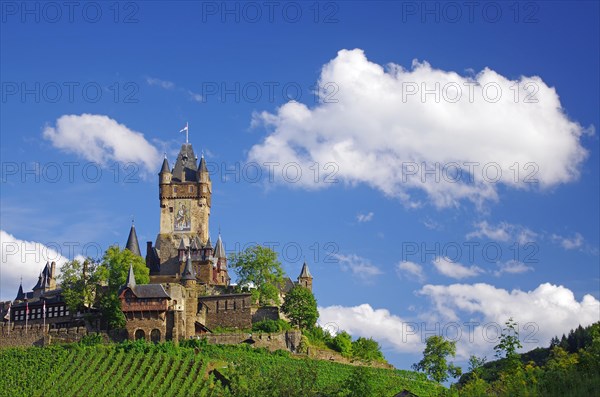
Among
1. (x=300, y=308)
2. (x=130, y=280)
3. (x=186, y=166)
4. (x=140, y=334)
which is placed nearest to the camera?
(x=140, y=334)

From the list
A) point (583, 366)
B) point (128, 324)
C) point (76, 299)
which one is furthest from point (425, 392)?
point (583, 366)

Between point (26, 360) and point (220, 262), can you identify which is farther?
point (220, 262)

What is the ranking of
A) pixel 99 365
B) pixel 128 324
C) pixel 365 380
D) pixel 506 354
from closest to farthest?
1. pixel 506 354
2. pixel 365 380
3. pixel 99 365
4. pixel 128 324

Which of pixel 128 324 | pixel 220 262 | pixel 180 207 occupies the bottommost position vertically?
pixel 128 324

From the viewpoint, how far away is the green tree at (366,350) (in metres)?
81.6

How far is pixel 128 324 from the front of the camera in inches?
2923

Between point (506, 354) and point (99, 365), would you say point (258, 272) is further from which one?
point (506, 354)

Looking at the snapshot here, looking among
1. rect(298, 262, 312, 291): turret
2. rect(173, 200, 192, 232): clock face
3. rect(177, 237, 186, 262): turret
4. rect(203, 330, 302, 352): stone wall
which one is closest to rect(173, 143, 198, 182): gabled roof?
rect(173, 200, 192, 232): clock face

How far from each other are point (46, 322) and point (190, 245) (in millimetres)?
15757

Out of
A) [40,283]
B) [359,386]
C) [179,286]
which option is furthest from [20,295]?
[359,386]

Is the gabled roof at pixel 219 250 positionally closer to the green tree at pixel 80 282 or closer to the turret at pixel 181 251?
the turret at pixel 181 251

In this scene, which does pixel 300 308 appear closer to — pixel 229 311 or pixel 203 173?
pixel 229 311

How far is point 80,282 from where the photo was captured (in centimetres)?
7862

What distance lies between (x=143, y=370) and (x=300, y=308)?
2037cm
